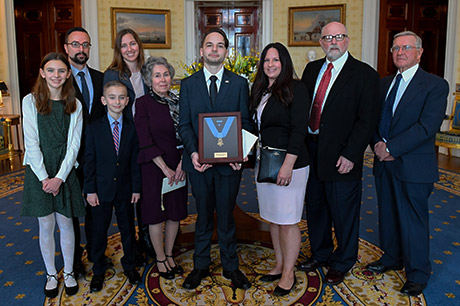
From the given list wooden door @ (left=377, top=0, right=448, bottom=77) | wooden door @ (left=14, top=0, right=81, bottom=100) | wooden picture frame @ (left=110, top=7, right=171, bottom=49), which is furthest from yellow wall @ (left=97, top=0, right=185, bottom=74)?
wooden door @ (left=377, top=0, right=448, bottom=77)

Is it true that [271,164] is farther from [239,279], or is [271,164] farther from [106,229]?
[106,229]

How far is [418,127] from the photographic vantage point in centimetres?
317

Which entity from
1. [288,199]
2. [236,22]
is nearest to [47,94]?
[288,199]

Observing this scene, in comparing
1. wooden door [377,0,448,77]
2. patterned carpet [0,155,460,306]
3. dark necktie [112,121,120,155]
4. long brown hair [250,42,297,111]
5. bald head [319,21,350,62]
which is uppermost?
wooden door [377,0,448,77]

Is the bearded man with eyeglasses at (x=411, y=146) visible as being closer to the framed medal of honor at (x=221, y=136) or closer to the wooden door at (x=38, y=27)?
the framed medal of honor at (x=221, y=136)

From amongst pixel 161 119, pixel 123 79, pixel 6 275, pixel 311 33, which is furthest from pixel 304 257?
pixel 311 33

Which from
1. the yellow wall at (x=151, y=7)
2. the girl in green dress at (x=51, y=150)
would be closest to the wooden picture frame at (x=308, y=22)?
the yellow wall at (x=151, y=7)

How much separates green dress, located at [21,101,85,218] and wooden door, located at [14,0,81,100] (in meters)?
8.09

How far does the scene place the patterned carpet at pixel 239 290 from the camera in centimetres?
323

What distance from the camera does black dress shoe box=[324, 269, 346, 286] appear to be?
11.4 ft

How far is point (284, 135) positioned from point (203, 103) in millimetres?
636

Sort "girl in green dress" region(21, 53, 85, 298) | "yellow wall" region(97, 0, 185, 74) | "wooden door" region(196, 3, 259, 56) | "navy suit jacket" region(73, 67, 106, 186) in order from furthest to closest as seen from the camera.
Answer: "wooden door" region(196, 3, 259, 56)
"yellow wall" region(97, 0, 185, 74)
"navy suit jacket" region(73, 67, 106, 186)
"girl in green dress" region(21, 53, 85, 298)

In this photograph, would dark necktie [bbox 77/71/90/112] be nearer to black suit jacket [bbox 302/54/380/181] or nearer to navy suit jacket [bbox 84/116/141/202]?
navy suit jacket [bbox 84/116/141/202]

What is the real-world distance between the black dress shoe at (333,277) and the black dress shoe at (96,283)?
5.84 ft
